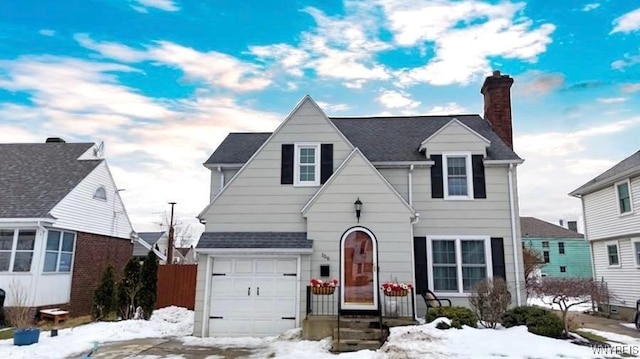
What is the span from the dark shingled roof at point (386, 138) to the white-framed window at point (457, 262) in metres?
2.73

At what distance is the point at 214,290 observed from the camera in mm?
11617

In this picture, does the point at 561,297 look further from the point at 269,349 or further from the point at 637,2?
the point at 637,2

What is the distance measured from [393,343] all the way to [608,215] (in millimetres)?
14791

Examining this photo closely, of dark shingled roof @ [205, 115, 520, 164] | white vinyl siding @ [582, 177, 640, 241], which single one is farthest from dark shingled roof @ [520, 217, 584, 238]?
dark shingled roof @ [205, 115, 520, 164]

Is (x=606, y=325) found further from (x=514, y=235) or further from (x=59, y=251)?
(x=59, y=251)

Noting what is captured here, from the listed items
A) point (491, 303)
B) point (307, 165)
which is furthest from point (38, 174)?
point (491, 303)

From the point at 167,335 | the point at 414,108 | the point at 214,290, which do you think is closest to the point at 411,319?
the point at 214,290

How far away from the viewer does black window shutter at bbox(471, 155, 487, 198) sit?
12617 mm

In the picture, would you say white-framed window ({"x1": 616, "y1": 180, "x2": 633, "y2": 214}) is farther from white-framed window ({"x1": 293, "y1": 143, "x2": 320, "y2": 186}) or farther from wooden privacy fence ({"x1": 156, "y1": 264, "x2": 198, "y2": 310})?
wooden privacy fence ({"x1": 156, "y1": 264, "x2": 198, "y2": 310})

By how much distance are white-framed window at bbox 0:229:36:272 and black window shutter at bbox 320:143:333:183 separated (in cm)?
1084

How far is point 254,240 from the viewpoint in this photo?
459 inches

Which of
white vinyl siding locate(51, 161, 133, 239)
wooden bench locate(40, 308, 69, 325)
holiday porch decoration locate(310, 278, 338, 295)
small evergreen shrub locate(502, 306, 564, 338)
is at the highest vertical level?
white vinyl siding locate(51, 161, 133, 239)

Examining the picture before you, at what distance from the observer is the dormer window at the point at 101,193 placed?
17.5m

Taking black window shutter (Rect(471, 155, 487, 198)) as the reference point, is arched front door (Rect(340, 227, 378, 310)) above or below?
below
